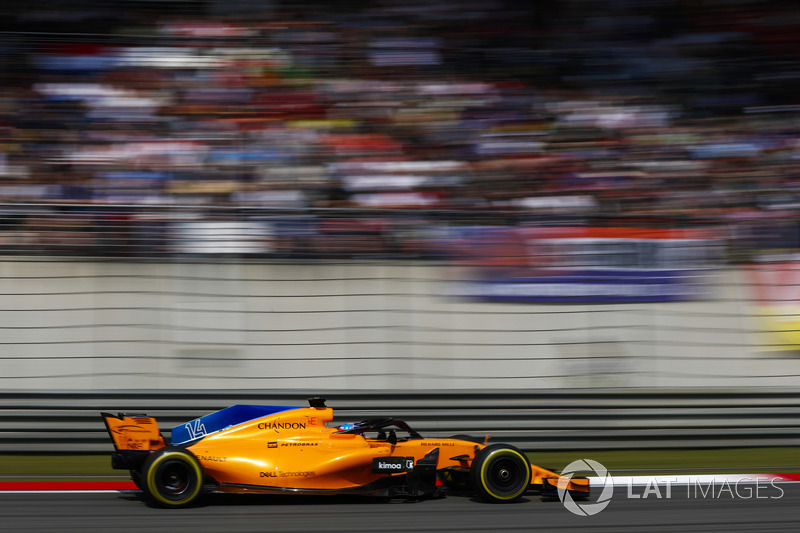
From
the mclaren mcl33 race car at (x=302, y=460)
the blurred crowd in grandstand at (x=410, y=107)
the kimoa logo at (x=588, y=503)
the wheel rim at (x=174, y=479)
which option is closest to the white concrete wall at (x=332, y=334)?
the blurred crowd in grandstand at (x=410, y=107)

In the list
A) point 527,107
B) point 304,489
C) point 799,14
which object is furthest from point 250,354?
point 799,14

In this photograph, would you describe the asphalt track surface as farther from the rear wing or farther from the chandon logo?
the chandon logo

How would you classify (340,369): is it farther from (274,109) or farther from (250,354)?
(274,109)

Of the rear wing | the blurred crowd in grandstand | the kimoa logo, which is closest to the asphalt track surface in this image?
the kimoa logo

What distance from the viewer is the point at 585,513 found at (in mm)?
5195

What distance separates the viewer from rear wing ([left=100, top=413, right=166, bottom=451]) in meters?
5.28

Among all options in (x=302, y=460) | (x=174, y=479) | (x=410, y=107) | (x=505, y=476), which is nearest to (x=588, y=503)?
(x=505, y=476)

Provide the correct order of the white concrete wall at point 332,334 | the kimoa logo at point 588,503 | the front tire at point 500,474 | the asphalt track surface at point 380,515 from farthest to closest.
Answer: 1. the white concrete wall at point 332,334
2. the front tire at point 500,474
3. the kimoa logo at point 588,503
4. the asphalt track surface at point 380,515

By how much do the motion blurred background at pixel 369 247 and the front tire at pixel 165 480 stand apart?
175 centimetres

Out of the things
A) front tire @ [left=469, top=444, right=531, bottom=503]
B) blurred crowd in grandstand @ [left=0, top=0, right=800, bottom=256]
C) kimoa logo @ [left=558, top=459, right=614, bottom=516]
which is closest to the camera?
kimoa logo @ [left=558, top=459, right=614, bottom=516]

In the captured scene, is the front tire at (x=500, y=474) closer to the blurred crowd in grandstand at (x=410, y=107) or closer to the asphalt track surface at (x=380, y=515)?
the asphalt track surface at (x=380, y=515)

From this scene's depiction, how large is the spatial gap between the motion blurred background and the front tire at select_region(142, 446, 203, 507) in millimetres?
1746

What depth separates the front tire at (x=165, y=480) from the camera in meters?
5.16

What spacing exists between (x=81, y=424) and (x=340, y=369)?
2.09 m
